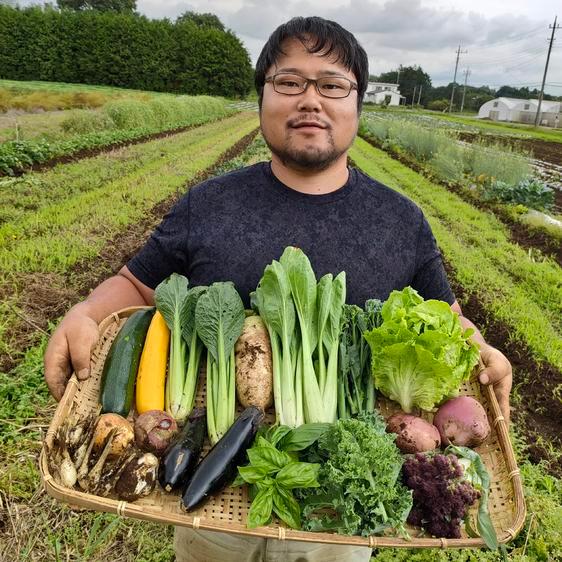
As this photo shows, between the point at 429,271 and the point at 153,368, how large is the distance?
1604 millimetres

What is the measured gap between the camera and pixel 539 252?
941 centimetres

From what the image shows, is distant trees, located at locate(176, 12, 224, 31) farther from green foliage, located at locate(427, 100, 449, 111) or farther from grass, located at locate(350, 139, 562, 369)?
grass, located at locate(350, 139, 562, 369)

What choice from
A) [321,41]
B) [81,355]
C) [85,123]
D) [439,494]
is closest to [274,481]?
[439,494]

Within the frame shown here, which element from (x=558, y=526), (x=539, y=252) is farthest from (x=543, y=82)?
(x=558, y=526)

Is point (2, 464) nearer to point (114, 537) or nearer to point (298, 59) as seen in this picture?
point (114, 537)

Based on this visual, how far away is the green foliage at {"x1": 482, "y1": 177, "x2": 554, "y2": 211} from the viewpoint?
43.0 ft

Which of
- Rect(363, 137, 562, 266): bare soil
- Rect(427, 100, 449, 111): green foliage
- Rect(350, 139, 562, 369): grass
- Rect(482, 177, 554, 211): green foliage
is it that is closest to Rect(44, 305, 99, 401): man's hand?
Rect(350, 139, 562, 369): grass

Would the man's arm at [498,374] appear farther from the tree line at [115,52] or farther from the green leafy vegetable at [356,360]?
the tree line at [115,52]

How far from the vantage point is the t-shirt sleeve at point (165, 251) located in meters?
2.67

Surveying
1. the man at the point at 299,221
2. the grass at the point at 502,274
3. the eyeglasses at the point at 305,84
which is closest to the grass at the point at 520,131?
the grass at the point at 502,274

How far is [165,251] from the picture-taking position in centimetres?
269

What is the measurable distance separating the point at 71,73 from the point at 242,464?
6776 centimetres

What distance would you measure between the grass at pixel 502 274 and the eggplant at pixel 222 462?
487 centimetres

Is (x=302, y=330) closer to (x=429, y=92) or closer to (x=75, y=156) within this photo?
(x=75, y=156)
